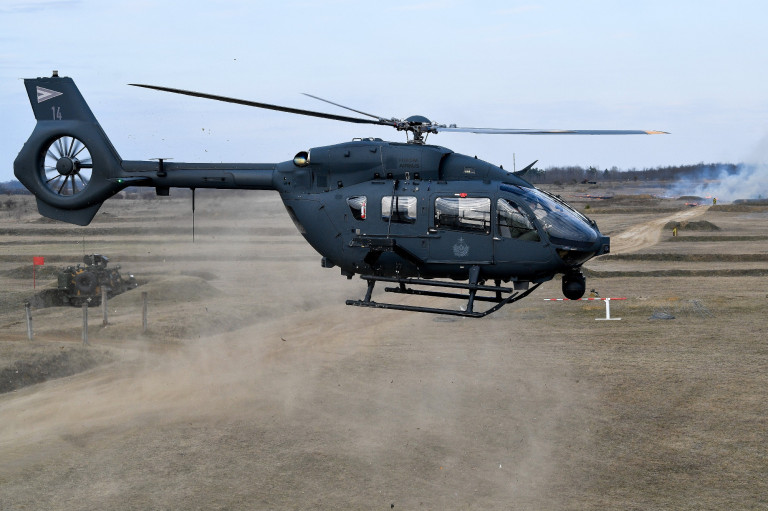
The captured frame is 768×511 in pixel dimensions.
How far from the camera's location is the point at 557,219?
16.6m

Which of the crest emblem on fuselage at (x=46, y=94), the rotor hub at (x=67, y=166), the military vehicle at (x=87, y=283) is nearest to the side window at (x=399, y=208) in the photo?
the rotor hub at (x=67, y=166)

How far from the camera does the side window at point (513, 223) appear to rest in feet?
54.4

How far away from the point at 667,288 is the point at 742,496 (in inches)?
1020

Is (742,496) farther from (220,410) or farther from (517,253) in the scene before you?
(220,410)

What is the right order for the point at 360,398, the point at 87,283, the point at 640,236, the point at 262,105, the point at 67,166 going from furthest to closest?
the point at 640,236
the point at 87,283
the point at 360,398
the point at 67,166
the point at 262,105

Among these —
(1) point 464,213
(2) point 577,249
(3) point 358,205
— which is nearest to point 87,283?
(3) point 358,205

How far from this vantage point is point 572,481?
1884 centimetres

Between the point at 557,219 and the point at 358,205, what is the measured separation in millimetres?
4361

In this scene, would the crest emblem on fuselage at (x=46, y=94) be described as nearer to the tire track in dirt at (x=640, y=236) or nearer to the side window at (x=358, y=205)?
the side window at (x=358, y=205)

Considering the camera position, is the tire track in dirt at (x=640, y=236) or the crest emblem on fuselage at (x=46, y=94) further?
the tire track in dirt at (x=640, y=236)

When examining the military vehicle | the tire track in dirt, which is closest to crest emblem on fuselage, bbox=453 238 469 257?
the military vehicle

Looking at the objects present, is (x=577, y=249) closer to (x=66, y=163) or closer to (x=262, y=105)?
(x=262, y=105)

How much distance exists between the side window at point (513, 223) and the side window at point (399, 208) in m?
1.85

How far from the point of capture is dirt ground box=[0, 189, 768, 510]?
1848 cm
